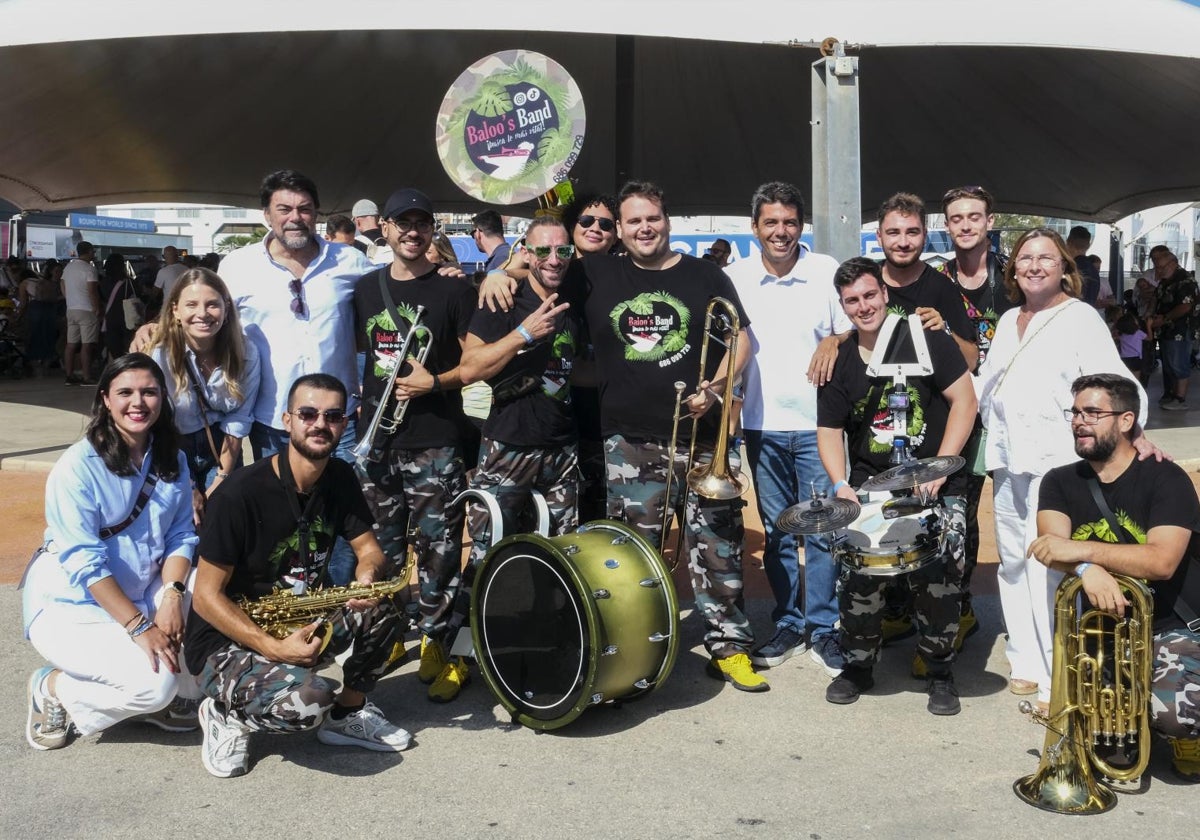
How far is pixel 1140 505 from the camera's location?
380 cm

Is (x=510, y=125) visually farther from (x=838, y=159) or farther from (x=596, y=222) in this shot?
(x=838, y=159)

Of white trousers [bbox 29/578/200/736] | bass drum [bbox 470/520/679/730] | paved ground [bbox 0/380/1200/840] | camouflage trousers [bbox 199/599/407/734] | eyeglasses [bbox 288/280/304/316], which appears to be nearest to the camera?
paved ground [bbox 0/380/1200/840]

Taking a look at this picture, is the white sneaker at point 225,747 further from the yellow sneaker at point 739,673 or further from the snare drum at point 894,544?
the snare drum at point 894,544

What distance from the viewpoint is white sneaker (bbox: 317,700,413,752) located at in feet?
13.3

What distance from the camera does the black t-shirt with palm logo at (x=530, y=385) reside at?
180 inches

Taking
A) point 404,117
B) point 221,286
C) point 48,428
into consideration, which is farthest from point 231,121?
point 221,286

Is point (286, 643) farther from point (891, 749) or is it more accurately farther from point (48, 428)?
point (48, 428)

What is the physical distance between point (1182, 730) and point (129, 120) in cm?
1214

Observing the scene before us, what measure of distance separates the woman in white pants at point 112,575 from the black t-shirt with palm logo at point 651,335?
1.71 m

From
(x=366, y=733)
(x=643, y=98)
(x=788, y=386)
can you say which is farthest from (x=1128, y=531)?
(x=643, y=98)

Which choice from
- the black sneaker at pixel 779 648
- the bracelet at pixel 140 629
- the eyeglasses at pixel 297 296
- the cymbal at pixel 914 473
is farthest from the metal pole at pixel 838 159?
the bracelet at pixel 140 629

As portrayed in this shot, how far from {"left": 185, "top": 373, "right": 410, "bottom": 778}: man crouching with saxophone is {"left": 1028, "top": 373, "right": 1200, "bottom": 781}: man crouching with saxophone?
233 cm

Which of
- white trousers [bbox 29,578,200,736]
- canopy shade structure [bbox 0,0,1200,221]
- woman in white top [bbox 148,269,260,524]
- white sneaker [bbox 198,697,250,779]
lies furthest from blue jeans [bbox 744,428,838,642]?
canopy shade structure [bbox 0,0,1200,221]

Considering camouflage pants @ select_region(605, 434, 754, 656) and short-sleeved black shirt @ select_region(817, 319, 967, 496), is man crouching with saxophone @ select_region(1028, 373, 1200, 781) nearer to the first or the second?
short-sleeved black shirt @ select_region(817, 319, 967, 496)
